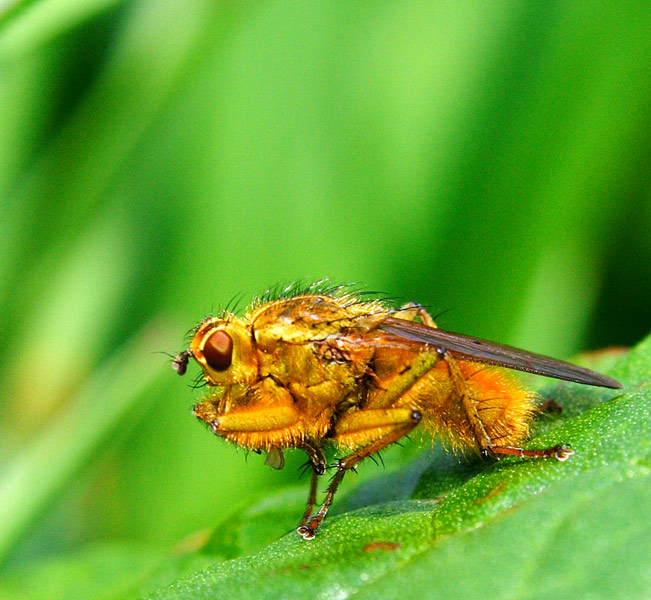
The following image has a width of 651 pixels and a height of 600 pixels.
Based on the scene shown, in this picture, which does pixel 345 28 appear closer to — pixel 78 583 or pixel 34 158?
pixel 34 158

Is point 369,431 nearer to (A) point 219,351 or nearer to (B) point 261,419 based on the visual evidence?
(B) point 261,419

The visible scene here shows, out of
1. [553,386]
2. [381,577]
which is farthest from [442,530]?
[553,386]

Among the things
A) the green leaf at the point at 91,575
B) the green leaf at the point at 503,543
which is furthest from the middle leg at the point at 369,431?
the green leaf at the point at 91,575

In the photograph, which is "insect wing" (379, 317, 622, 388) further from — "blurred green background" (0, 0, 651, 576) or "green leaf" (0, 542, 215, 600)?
"blurred green background" (0, 0, 651, 576)

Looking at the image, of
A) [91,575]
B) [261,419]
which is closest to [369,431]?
[261,419]

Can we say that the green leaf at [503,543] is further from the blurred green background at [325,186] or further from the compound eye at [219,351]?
the blurred green background at [325,186]

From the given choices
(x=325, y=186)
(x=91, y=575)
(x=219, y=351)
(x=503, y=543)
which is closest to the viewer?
(x=503, y=543)
